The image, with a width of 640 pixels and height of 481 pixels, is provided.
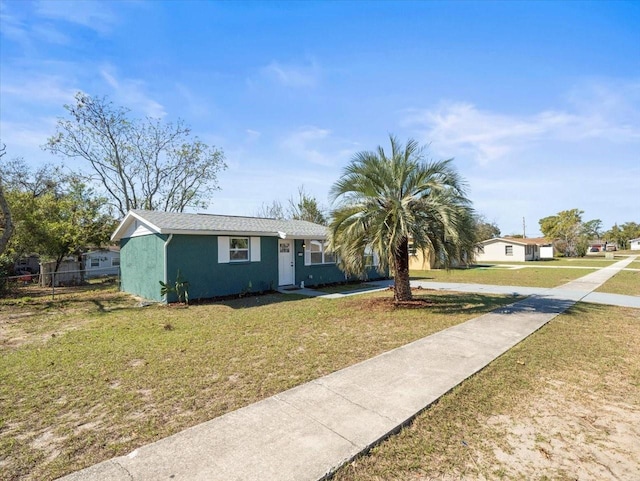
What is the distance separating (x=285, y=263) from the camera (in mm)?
14648

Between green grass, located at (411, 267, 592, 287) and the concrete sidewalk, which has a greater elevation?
green grass, located at (411, 267, 592, 287)

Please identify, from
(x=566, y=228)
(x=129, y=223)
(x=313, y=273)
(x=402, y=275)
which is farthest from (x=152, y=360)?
(x=566, y=228)

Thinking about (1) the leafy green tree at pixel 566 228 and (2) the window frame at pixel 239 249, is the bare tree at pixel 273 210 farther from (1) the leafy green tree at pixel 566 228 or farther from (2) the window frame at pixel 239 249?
(1) the leafy green tree at pixel 566 228

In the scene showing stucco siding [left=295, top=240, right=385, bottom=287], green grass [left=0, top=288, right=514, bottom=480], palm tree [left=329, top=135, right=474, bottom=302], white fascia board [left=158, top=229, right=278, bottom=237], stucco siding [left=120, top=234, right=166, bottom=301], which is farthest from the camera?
stucco siding [left=295, top=240, right=385, bottom=287]

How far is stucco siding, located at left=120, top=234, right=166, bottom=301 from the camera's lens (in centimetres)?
1154

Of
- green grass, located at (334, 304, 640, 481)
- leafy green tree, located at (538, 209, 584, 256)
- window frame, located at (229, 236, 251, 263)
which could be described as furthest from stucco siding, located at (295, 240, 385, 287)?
leafy green tree, located at (538, 209, 584, 256)

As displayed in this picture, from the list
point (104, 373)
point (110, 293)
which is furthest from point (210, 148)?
point (104, 373)

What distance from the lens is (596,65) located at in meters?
9.69

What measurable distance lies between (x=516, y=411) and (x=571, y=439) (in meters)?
0.57

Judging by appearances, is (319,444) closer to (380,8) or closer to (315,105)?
(380,8)

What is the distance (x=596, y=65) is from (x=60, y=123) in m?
30.7

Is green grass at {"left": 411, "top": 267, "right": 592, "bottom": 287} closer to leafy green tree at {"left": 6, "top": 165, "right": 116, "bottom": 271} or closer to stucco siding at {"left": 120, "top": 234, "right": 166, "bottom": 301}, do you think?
stucco siding at {"left": 120, "top": 234, "right": 166, "bottom": 301}

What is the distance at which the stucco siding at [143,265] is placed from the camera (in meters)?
11.5

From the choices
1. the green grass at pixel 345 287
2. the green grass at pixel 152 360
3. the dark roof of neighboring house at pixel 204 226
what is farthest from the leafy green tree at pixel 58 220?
the green grass at pixel 345 287
